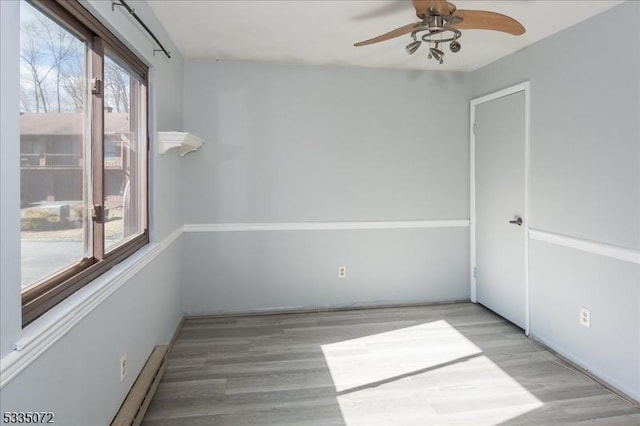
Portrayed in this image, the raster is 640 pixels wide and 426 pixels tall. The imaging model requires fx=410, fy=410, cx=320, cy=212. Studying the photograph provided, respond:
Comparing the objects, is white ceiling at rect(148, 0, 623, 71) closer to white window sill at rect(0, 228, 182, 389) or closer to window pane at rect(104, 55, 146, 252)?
window pane at rect(104, 55, 146, 252)

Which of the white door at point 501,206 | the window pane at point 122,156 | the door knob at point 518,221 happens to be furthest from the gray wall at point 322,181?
the window pane at point 122,156

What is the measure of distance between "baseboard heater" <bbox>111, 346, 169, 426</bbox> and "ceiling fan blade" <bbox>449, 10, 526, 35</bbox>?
8.29ft

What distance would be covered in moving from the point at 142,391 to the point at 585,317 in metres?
2.84

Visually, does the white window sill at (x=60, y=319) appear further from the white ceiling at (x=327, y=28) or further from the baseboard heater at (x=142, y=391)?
the white ceiling at (x=327, y=28)

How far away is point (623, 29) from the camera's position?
8.14 feet

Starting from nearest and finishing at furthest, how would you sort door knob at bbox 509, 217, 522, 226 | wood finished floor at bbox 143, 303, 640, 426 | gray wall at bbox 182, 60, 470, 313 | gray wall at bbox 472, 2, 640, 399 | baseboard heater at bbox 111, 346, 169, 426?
baseboard heater at bbox 111, 346, 169, 426 → wood finished floor at bbox 143, 303, 640, 426 → gray wall at bbox 472, 2, 640, 399 → door knob at bbox 509, 217, 522, 226 → gray wall at bbox 182, 60, 470, 313

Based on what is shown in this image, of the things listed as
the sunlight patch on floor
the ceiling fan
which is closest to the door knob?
the sunlight patch on floor

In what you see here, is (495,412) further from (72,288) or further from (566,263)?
(72,288)

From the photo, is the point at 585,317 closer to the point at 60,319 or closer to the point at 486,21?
the point at 486,21

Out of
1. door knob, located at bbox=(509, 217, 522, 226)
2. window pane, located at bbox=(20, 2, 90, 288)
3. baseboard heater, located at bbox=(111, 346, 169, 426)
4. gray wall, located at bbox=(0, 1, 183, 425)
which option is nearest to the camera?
gray wall, located at bbox=(0, 1, 183, 425)

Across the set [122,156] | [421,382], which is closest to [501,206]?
[421,382]

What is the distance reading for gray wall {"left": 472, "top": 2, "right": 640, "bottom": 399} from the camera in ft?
8.04

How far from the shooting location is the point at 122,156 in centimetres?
232

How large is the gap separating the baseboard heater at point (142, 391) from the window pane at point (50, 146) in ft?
2.63
